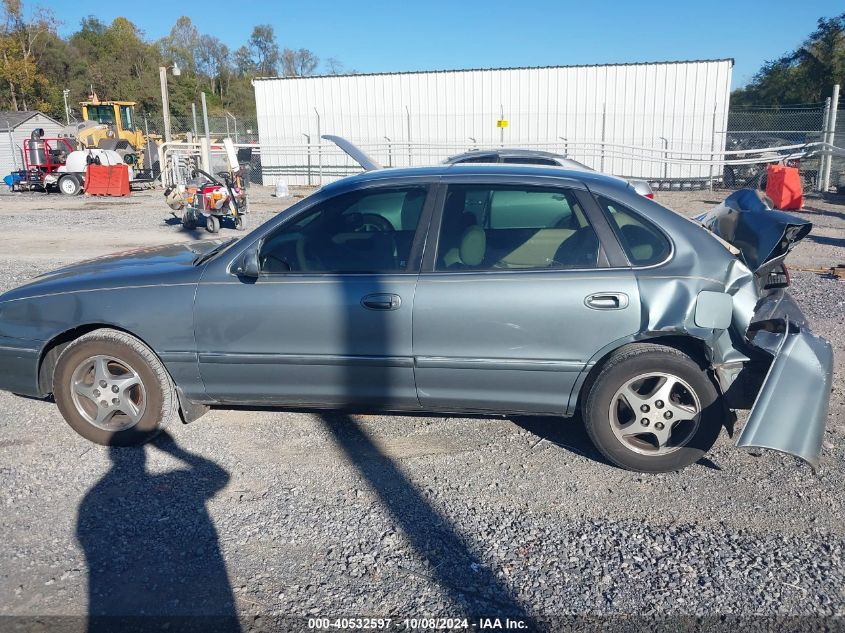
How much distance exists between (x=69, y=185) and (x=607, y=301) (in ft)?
79.8

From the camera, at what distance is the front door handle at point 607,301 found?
390cm

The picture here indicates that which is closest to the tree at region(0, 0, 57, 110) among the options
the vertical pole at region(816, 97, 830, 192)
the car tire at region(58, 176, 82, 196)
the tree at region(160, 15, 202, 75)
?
the tree at region(160, 15, 202, 75)

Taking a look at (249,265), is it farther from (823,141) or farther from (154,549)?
(823,141)

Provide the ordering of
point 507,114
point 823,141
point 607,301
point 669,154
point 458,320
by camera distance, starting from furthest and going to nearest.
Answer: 1. point 507,114
2. point 669,154
3. point 823,141
4. point 458,320
5. point 607,301

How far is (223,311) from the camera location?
4227mm

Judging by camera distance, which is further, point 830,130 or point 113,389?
point 830,130

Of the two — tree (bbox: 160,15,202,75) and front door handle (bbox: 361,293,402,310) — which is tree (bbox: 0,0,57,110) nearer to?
tree (bbox: 160,15,202,75)

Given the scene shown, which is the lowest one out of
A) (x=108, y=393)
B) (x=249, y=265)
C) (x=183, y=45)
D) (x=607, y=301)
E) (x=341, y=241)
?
(x=108, y=393)

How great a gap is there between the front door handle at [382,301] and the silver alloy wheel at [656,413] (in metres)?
1.30

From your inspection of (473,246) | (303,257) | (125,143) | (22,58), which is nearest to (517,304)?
(473,246)

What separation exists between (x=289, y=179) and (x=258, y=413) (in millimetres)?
22308

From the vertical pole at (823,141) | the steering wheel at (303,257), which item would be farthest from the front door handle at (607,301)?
the vertical pole at (823,141)

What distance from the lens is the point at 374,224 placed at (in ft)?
15.0

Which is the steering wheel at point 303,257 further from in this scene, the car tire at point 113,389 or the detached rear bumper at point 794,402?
the detached rear bumper at point 794,402
